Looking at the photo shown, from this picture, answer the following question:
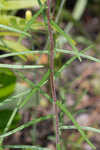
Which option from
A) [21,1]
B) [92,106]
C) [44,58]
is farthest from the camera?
[44,58]

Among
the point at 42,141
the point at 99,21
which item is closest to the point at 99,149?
the point at 42,141

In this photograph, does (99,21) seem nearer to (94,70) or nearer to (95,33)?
(95,33)

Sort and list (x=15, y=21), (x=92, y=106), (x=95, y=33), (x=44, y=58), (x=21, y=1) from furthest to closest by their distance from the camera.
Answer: (x=95, y=33) → (x=44, y=58) → (x=92, y=106) → (x=21, y=1) → (x=15, y=21)

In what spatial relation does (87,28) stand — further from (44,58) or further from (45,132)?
(45,132)

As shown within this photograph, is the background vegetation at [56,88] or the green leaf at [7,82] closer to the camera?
the green leaf at [7,82]

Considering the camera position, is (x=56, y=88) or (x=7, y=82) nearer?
(x=7, y=82)

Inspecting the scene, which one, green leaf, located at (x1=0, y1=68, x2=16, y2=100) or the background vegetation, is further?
the background vegetation

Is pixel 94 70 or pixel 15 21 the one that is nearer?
pixel 15 21

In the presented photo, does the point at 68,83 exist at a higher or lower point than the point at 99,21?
lower

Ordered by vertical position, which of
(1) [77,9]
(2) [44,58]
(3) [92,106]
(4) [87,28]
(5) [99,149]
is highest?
(4) [87,28]

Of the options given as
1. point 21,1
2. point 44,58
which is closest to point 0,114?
point 21,1

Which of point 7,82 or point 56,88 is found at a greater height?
point 56,88
